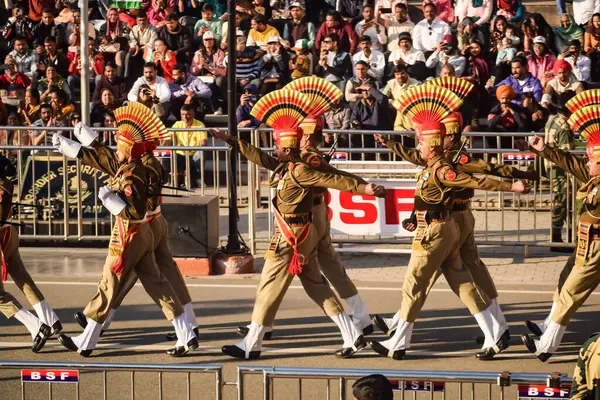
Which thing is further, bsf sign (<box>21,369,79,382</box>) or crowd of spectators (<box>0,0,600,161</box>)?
crowd of spectators (<box>0,0,600,161</box>)

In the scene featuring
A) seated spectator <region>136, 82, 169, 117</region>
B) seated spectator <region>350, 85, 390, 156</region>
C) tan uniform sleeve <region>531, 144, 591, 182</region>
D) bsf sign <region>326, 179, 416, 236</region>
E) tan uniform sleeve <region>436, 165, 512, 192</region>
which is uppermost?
seated spectator <region>136, 82, 169, 117</region>

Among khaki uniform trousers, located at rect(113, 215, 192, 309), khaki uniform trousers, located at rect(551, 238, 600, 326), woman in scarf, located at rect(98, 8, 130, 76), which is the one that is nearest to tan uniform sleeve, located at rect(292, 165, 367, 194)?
khaki uniform trousers, located at rect(113, 215, 192, 309)

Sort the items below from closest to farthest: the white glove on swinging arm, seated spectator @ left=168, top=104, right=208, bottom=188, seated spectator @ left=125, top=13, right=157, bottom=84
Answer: the white glove on swinging arm
seated spectator @ left=168, top=104, right=208, bottom=188
seated spectator @ left=125, top=13, right=157, bottom=84

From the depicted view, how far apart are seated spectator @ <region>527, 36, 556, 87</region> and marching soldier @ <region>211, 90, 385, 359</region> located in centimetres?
1010

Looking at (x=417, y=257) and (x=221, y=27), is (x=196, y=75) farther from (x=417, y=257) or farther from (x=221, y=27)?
(x=417, y=257)

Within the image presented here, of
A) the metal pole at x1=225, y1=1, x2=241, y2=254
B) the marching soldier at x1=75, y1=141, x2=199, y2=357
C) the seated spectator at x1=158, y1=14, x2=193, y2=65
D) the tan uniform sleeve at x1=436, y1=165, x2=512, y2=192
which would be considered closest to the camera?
the tan uniform sleeve at x1=436, y1=165, x2=512, y2=192

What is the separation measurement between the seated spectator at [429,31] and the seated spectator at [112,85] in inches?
184

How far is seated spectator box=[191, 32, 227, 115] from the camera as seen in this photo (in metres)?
21.3

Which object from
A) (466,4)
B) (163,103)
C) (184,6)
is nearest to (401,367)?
(163,103)

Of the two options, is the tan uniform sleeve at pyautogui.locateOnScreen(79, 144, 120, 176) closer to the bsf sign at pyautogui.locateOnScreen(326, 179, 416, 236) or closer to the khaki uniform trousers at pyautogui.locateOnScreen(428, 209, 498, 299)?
the khaki uniform trousers at pyautogui.locateOnScreen(428, 209, 498, 299)

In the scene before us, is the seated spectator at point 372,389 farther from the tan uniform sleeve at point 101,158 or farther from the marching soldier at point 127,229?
the tan uniform sleeve at point 101,158

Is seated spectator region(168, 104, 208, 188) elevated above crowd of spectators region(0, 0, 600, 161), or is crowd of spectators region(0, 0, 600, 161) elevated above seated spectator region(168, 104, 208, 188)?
crowd of spectators region(0, 0, 600, 161)

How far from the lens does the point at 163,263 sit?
36.5 ft

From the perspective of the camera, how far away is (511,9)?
2209cm
